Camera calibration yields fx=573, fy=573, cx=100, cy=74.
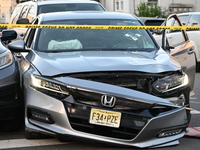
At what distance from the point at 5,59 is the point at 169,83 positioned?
83.3 inches

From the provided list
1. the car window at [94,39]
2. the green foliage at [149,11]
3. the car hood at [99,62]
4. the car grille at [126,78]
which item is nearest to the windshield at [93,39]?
the car window at [94,39]

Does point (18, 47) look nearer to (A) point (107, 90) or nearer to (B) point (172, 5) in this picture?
(A) point (107, 90)

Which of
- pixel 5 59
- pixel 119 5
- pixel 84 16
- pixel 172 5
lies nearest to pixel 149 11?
pixel 172 5

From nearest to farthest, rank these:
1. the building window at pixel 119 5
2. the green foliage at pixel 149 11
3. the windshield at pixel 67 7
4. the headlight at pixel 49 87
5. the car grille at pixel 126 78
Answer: the headlight at pixel 49 87, the car grille at pixel 126 78, the windshield at pixel 67 7, the green foliage at pixel 149 11, the building window at pixel 119 5

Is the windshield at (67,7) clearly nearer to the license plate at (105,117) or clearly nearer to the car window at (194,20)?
the car window at (194,20)

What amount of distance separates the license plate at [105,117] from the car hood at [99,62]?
50 cm

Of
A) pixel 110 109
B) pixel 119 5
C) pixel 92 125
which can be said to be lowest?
pixel 119 5

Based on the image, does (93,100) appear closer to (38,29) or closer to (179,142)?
(179,142)

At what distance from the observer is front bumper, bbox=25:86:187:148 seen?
18.7 feet

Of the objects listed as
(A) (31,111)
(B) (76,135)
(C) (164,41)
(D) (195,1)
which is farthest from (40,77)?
(D) (195,1)

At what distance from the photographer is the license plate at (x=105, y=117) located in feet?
18.6

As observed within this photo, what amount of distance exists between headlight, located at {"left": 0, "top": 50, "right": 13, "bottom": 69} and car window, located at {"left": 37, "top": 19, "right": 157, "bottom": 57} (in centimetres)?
39

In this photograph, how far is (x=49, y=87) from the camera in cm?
587

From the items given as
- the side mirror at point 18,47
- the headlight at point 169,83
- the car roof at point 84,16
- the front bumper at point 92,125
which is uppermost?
the car roof at point 84,16
